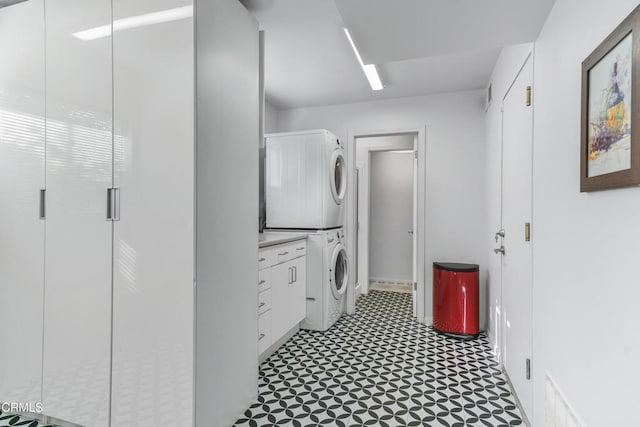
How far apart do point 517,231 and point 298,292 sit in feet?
6.15

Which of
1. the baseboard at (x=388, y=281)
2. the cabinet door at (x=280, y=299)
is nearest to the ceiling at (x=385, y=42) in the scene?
the cabinet door at (x=280, y=299)

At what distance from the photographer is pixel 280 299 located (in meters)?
2.75

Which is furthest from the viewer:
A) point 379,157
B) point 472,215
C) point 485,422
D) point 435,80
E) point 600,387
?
point 379,157

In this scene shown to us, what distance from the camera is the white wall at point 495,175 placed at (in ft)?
8.06

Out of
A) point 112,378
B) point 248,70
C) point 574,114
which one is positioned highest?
point 248,70

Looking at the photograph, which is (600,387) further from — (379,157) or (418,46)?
(379,157)

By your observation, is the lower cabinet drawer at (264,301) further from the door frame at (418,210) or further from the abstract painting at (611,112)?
the abstract painting at (611,112)


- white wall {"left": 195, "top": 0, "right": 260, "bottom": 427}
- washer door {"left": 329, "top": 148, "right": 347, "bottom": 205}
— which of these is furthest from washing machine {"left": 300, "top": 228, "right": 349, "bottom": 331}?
white wall {"left": 195, "top": 0, "right": 260, "bottom": 427}

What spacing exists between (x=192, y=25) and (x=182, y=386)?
167 cm

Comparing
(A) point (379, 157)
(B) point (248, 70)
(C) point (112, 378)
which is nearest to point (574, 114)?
(B) point (248, 70)

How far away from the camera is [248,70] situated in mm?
1946

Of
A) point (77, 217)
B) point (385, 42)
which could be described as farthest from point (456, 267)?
point (77, 217)

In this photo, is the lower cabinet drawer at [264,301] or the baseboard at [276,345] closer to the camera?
the lower cabinet drawer at [264,301]

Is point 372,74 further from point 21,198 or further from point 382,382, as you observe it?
point 21,198
